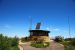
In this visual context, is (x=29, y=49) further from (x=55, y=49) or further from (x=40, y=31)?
(x=40, y=31)

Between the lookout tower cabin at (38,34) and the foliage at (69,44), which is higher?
the lookout tower cabin at (38,34)

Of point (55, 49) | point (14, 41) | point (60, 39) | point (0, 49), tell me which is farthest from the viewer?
point (60, 39)

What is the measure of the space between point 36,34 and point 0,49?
2414cm

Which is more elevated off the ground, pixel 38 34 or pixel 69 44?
pixel 38 34

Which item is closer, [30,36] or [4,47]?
[4,47]

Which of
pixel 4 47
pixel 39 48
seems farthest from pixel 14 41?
pixel 4 47

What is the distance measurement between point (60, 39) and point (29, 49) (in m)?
16.7

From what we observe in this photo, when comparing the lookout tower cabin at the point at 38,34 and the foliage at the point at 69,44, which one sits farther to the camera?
the lookout tower cabin at the point at 38,34

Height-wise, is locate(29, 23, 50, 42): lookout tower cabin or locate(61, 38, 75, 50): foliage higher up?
locate(29, 23, 50, 42): lookout tower cabin

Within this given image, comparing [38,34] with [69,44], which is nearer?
[69,44]

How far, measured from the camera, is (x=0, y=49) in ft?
89.0

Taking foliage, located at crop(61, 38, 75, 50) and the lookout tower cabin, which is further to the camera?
the lookout tower cabin

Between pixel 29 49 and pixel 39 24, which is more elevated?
pixel 39 24

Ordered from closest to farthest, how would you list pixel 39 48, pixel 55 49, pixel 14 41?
1. pixel 55 49
2. pixel 39 48
3. pixel 14 41
